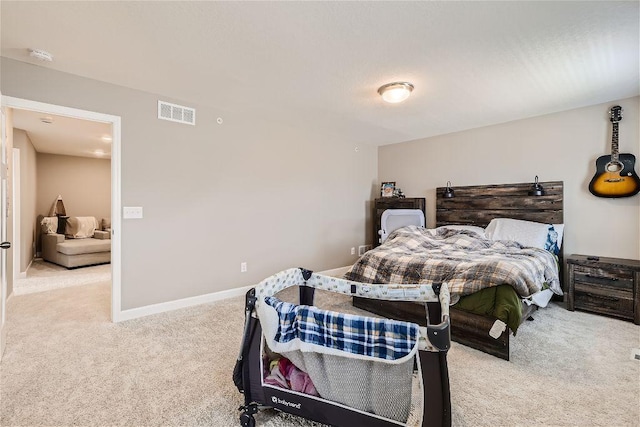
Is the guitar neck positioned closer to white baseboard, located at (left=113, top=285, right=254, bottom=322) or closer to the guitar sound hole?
the guitar sound hole

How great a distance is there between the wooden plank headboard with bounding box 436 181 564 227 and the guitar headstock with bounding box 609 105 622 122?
80 cm

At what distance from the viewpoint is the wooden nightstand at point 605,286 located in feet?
9.29

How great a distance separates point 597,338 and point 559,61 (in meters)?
2.32

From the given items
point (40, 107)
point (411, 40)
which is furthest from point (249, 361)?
point (40, 107)

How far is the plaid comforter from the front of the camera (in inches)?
88.7

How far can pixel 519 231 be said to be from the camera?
3551 mm

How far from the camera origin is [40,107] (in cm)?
250

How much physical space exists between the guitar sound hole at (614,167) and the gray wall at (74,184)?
8962 mm

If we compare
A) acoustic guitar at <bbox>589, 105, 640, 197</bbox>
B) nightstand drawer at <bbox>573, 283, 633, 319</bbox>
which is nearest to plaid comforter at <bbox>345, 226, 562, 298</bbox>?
nightstand drawer at <bbox>573, 283, 633, 319</bbox>

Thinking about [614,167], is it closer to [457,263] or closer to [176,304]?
[457,263]

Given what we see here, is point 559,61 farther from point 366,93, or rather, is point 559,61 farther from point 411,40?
point 366,93

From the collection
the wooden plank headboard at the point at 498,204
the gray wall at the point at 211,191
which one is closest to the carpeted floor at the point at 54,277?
the gray wall at the point at 211,191

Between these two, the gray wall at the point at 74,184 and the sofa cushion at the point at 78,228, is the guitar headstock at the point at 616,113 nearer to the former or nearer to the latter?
the sofa cushion at the point at 78,228

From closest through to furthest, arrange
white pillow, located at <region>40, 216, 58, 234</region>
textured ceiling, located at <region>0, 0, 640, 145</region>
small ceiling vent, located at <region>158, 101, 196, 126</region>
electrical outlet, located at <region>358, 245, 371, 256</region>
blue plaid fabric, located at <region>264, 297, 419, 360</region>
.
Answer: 1. blue plaid fabric, located at <region>264, 297, 419, 360</region>
2. textured ceiling, located at <region>0, 0, 640, 145</region>
3. small ceiling vent, located at <region>158, 101, 196, 126</region>
4. electrical outlet, located at <region>358, 245, 371, 256</region>
5. white pillow, located at <region>40, 216, 58, 234</region>
